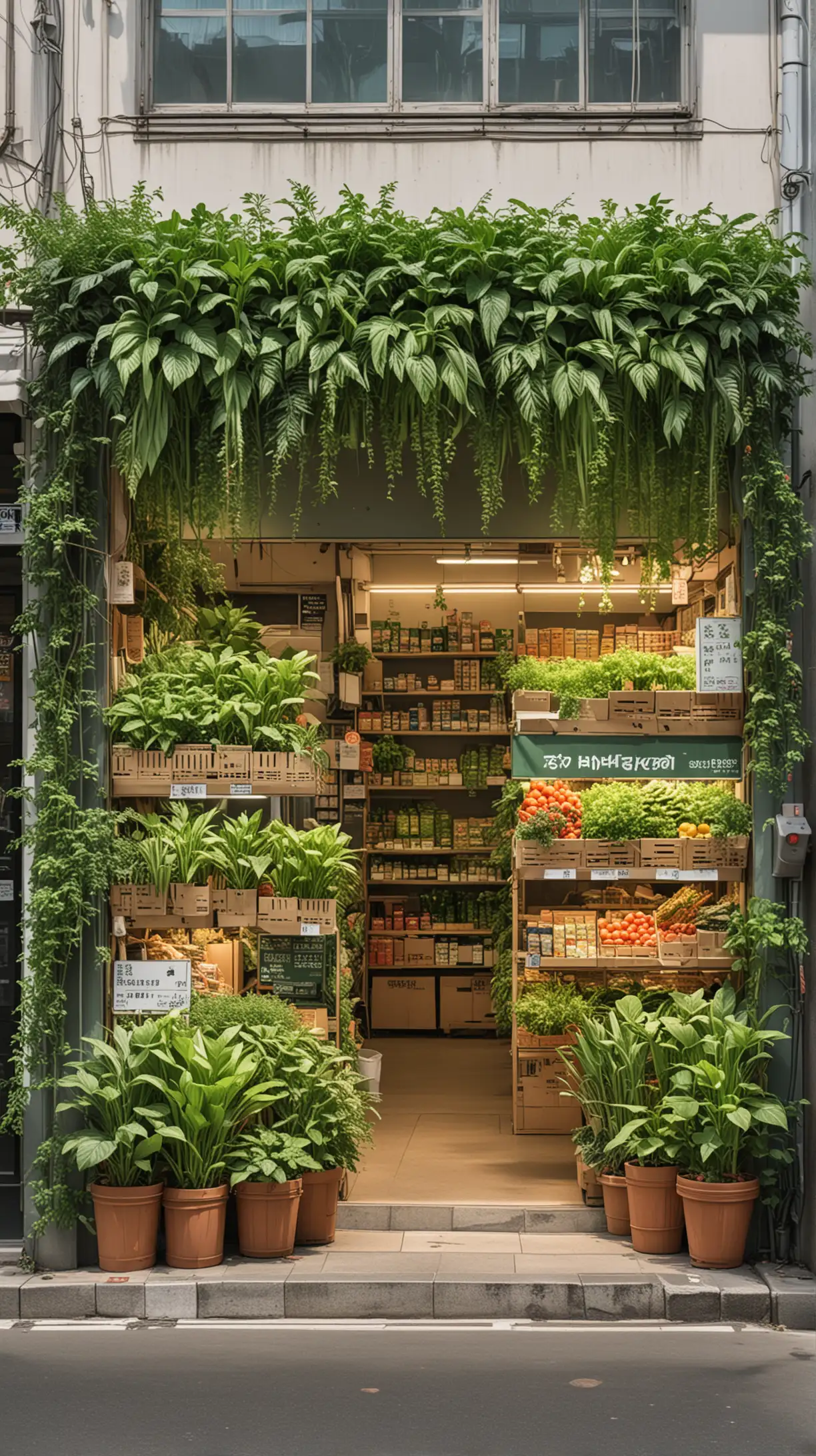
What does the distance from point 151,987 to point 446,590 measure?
7068mm

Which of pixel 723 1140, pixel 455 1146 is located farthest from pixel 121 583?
pixel 455 1146

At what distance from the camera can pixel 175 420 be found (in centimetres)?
737

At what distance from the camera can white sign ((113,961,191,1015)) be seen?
7.42 meters

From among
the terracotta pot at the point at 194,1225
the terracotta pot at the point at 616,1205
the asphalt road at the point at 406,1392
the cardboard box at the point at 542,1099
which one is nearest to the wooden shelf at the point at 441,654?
the cardboard box at the point at 542,1099

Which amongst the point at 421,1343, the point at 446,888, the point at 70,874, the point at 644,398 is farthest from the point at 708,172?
the point at 446,888

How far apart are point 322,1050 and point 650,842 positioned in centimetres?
202

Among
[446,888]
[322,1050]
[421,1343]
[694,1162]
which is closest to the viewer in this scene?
[421,1343]

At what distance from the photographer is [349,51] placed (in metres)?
7.95

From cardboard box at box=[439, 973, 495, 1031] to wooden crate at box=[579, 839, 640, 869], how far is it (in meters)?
5.81

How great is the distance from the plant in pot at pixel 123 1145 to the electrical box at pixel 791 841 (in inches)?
121

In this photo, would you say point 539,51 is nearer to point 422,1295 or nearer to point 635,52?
point 635,52

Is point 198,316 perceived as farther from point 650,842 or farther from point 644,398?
point 650,842

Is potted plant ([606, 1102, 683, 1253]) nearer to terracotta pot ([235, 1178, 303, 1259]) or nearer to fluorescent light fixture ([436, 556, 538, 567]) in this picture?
terracotta pot ([235, 1178, 303, 1259])


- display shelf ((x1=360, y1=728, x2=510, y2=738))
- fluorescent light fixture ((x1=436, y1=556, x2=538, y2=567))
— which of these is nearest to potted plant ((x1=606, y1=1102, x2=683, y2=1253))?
fluorescent light fixture ((x1=436, y1=556, x2=538, y2=567))
